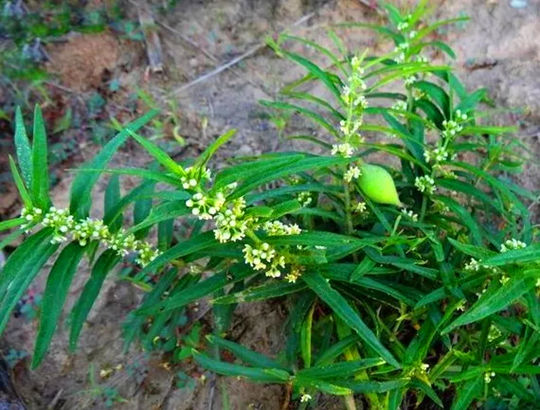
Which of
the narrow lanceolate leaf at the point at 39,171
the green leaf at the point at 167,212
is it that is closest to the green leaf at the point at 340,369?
the green leaf at the point at 167,212

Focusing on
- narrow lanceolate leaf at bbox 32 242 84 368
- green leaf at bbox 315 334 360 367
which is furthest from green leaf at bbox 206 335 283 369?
narrow lanceolate leaf at bbox 32 242 84 368

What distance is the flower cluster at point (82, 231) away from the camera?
1809 millimetres

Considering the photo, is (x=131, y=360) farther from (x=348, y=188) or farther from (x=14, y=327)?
(x=348, y=188)

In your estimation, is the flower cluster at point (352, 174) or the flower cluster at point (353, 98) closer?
the flower cluster at point (353, 98)

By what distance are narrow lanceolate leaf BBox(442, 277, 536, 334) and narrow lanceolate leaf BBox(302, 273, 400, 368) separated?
0.85ft

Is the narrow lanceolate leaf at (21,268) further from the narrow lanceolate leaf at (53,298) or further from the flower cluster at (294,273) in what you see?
the flower cluster at (294,273)

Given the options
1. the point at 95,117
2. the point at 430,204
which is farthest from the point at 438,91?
the point at 95,117

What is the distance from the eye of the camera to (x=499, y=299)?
171 cm

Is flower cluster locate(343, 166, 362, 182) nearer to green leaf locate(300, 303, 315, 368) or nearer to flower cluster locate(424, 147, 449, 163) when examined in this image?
flower cluster locate(424, 147, 449, 163)

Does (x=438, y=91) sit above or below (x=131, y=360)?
above

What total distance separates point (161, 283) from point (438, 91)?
1.31 m

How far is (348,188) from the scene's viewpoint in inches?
89.7

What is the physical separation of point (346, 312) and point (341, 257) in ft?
0.79

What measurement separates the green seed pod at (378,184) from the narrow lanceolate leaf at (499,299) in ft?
1.74
